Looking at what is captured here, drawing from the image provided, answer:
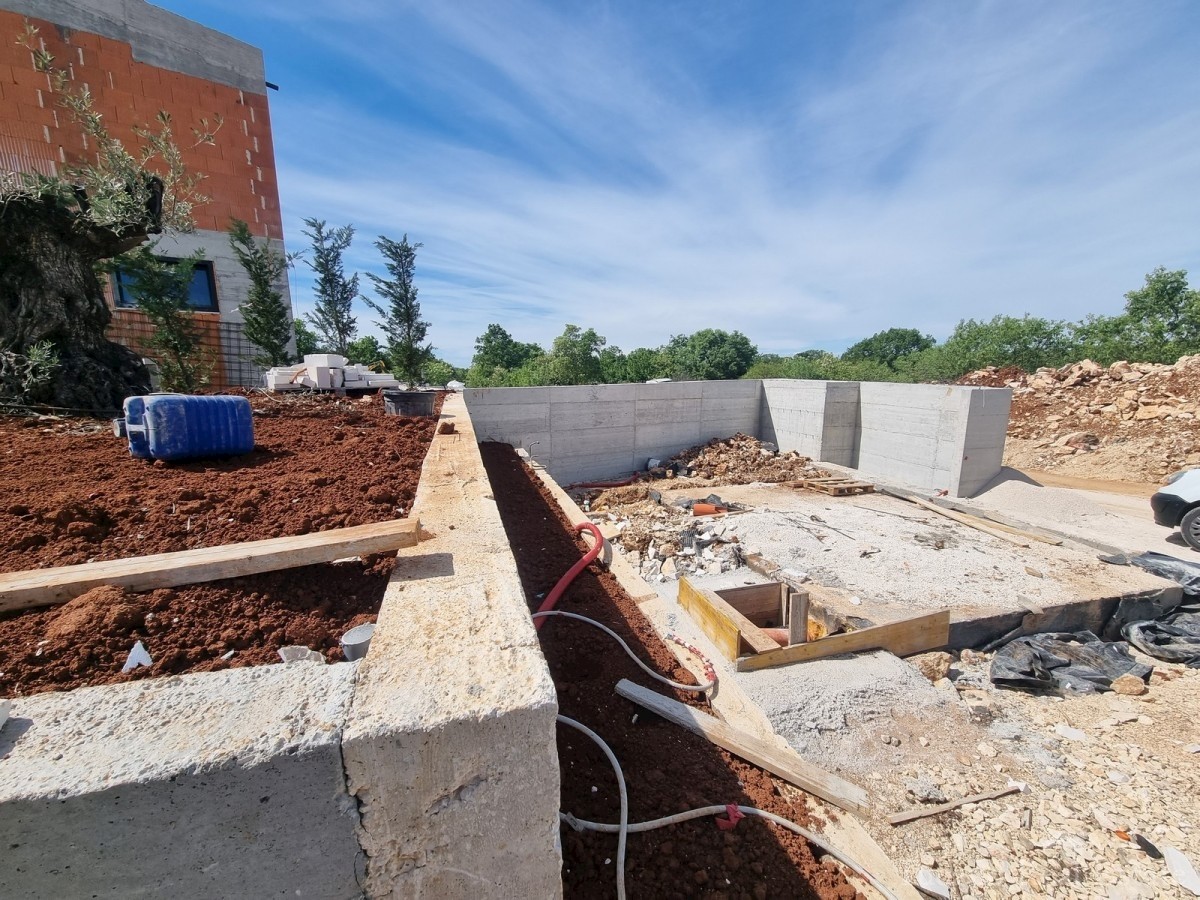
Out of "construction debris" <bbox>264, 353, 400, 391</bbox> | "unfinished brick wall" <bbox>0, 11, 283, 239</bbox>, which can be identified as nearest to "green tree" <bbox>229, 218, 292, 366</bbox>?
"unfinished brick wall" <bbox>0, 11, 283, 239</bbox>

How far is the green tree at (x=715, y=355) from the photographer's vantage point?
38.3 metres

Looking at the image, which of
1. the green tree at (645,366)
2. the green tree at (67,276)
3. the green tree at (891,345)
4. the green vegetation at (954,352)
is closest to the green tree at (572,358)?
the green vegetation at (954,352)

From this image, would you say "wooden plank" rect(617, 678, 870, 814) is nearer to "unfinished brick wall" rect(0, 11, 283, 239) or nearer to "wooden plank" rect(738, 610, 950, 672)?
"wooden plank" rect(738, 610, 950, 672)

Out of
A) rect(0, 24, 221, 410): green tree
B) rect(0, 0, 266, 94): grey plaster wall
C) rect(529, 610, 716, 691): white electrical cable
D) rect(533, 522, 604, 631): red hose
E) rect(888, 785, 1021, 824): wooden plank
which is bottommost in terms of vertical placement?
rect(888, 785, 1021, 824): wooden plank

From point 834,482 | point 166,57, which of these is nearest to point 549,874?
point 834,482

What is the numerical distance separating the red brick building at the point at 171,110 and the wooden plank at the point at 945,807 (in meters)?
15.0

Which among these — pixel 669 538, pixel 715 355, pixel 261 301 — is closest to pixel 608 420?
pixel 669 538

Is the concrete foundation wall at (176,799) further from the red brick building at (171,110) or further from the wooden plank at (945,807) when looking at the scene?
the red brick building at (171,110)

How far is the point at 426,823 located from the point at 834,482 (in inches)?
404

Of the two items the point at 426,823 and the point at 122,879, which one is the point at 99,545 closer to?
the point at 122,879

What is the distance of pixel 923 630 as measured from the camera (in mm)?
4332

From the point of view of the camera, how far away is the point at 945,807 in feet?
9.62

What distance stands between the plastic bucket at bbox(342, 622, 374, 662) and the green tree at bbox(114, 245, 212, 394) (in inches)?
445

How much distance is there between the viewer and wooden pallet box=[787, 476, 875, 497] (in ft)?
30.9
